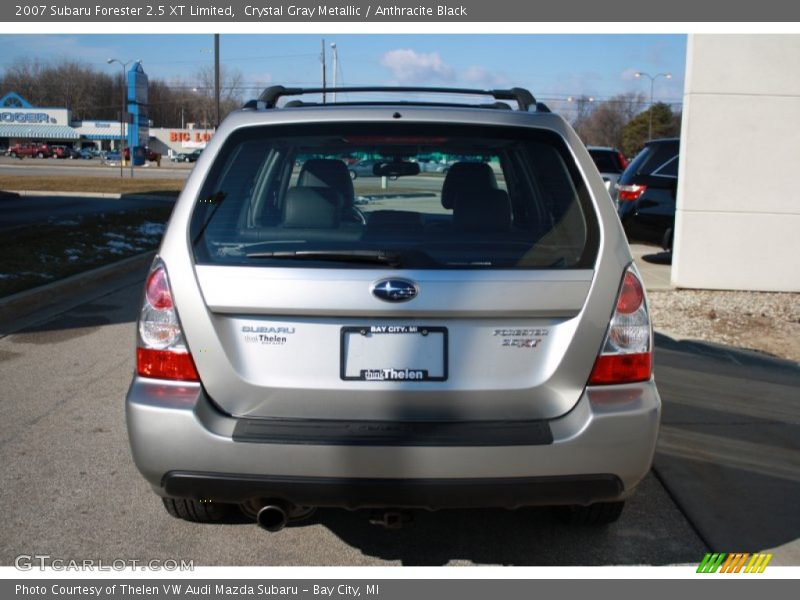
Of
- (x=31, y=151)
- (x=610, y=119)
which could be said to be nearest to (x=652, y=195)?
(x=610, y=119)

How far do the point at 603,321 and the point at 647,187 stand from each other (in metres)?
10.8

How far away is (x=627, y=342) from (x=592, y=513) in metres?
1.03

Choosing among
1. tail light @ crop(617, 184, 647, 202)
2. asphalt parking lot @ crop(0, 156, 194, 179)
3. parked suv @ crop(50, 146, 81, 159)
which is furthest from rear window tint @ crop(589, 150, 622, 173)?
parked suv @ crop(50, 146, 81, 159)

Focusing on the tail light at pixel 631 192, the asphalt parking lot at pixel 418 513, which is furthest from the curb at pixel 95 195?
the asphalt parking lot at pixel 418 513

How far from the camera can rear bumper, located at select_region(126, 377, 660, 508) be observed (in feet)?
9.89

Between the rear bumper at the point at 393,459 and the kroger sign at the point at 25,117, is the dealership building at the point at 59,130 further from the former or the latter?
the rear bumper at the point at 393,459

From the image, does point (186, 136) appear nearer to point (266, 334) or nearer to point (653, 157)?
point (653, 157)

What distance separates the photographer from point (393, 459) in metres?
3.01

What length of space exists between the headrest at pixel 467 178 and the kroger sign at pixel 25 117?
106615 mm

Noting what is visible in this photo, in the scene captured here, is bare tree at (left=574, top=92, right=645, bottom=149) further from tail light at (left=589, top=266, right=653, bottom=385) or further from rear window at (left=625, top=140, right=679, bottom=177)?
tail light at (left=589, top=266, right=653, bottom=385)

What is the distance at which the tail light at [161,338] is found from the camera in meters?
3.17

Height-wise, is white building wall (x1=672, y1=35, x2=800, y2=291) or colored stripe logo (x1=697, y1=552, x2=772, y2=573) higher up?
white building wall (x1=672, y1=35, x2=800, y2=291)

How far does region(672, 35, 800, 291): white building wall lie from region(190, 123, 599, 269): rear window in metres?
7.02

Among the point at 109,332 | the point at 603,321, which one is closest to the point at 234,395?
the point at 603,321
